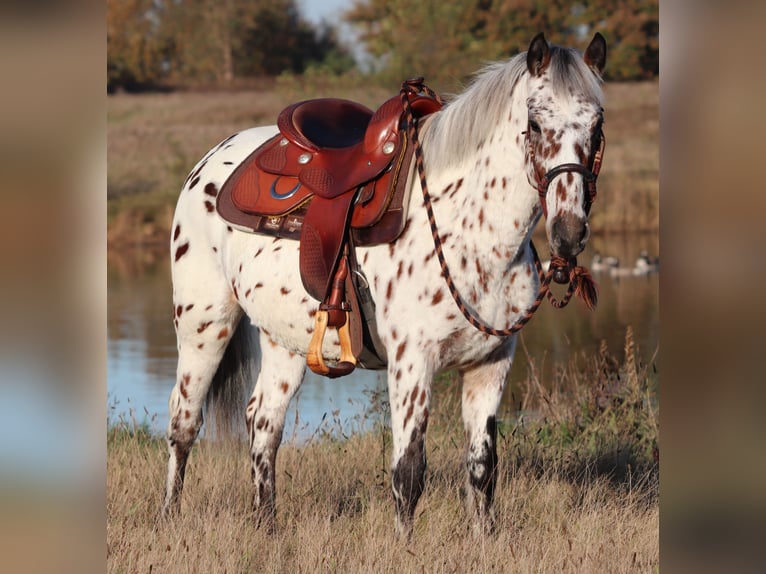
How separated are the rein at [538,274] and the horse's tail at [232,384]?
1535mm

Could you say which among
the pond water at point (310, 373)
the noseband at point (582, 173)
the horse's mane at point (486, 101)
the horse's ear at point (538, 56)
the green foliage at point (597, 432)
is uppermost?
the horse's ear at point (538, 56)

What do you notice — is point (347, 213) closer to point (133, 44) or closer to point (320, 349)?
point (320, 349)

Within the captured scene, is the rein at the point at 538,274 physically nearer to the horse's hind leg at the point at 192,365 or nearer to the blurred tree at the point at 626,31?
the horse's hind leg at the point at 192,365

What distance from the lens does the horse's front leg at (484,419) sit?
168 inches

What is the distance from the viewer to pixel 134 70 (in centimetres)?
3575

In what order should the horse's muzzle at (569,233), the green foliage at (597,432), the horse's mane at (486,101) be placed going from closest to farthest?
the horse's muzzle at (569,233), the horse's mane at (486,101), the green foliage at (597,432)

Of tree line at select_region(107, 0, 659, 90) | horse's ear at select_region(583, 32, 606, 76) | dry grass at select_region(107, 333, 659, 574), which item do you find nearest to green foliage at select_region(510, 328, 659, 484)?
dry grass at select_region(107, 333, 659, 574)

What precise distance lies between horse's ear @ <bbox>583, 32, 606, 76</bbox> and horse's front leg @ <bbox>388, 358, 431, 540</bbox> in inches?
50.1

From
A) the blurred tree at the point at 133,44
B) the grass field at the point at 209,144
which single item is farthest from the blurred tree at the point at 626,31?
the blurred tree at the point at 133,44
